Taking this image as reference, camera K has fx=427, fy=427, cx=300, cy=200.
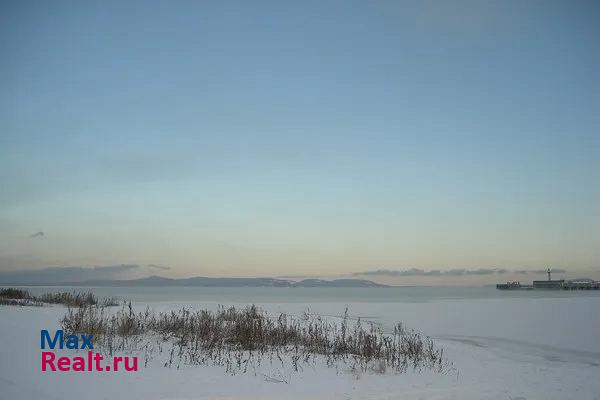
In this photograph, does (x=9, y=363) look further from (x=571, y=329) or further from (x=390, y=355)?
(x=571, y=329)

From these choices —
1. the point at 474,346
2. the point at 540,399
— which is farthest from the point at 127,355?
the point at 474,346

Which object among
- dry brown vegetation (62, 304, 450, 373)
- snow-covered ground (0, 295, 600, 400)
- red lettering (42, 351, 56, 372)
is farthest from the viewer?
dry brown vegetation (62, 304, 450, 373)

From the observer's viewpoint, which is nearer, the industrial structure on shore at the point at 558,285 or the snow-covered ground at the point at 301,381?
the snow-covered ground at the point at 301,381

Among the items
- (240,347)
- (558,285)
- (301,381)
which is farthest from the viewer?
(558,285)

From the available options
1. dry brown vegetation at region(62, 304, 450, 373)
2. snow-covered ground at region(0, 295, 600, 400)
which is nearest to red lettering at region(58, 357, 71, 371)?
snow-covered ground at region(0, 295, 600, 400)

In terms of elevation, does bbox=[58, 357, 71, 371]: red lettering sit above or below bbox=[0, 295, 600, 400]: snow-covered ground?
above

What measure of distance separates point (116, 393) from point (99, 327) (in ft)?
13.2

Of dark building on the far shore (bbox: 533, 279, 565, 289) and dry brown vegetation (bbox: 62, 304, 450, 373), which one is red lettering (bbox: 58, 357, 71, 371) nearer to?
dry brown vegetation (bbox: 62, 304, 450, 373)

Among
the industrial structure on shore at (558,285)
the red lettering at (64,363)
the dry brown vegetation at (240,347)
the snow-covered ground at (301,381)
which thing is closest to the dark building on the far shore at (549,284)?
the industrial structure on shore at (558,285)

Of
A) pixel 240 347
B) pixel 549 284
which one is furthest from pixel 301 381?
pixel 549 284

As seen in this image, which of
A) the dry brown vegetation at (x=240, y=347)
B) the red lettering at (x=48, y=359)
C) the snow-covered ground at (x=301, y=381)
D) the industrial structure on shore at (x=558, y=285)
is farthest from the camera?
the industrial structure on shore at (x=558, y=285)

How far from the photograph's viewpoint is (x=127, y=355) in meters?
8.59

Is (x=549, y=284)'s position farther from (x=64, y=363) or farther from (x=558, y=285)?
(x=64, y=363)

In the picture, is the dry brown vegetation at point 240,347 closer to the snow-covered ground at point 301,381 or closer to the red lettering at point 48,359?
the snow-covered ground at point 301,381
